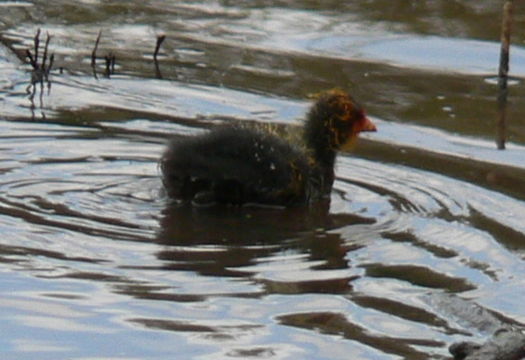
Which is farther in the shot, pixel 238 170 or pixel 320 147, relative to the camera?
pixel 320 147

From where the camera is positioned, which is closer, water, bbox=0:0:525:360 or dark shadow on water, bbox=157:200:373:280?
water, bbox=0:0:525:360

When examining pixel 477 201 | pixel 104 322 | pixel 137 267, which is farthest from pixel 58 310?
pixel 477 201

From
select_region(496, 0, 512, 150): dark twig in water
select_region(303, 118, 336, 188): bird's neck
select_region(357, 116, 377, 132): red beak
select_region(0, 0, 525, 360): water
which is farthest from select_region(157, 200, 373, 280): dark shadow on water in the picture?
select_region(496, 0, 512, 150): dark twig in water

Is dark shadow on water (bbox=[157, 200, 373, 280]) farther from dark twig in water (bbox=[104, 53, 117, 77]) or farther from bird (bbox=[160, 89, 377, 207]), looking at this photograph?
dark twig in water (bbox=[104, 53, 117, 77])

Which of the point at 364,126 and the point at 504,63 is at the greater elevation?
the point at 504,63

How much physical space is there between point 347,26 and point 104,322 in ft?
22.5

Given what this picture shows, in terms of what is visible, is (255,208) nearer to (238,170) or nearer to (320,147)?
(238,170)

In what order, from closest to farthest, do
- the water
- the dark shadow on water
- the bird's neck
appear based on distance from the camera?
1. the water
2. the dark shadow on water
3. the bird's neck

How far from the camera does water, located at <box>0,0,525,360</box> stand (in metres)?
6.10

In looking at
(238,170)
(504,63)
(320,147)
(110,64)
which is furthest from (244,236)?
(504,63)

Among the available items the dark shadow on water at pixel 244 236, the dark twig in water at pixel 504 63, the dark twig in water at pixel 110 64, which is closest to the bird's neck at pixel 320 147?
the dark shadow on water at pixel 244 236

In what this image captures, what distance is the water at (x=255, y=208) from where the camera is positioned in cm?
610

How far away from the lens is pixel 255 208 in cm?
813

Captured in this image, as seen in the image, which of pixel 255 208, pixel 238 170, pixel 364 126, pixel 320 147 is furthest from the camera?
pixel 364 126
